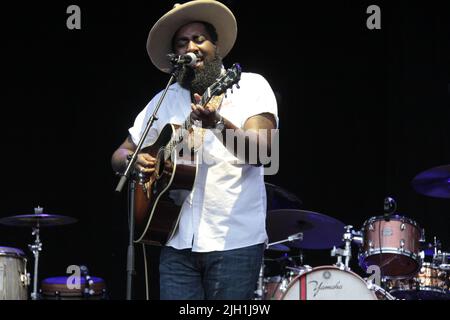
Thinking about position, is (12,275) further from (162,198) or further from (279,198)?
(162,198)

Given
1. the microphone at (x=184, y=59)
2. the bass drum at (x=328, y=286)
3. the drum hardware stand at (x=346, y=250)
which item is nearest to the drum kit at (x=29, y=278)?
the drum hardware stand at (x=346, y=250)

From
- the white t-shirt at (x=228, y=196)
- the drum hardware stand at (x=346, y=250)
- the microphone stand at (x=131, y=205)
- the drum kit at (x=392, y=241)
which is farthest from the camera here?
the drum kit at (x=392, y=241)

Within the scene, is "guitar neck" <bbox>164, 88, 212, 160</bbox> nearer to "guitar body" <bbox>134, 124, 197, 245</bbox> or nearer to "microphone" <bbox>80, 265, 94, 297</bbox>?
"guitar body" <bbox>134, 124, 197, 245</bbox>

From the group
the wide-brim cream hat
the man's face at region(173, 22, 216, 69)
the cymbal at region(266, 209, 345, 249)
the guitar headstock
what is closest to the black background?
the cymbal at region(266, 209, 345, 249)

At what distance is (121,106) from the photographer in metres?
7.21

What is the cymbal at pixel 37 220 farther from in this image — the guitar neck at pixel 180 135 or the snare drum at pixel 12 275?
the guitar neck at pixel 180 135

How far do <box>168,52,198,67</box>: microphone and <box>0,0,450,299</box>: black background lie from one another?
324cm

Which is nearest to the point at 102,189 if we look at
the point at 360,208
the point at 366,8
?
the point at 360,208

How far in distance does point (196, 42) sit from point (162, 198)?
816 mm

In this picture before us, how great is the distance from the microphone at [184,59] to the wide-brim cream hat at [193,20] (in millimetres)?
325

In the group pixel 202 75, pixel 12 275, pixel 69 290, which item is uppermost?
pixel 202 75

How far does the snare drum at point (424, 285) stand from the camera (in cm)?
612

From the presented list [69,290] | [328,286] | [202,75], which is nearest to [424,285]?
[328,286]

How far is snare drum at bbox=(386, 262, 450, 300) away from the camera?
6125 millimetres
